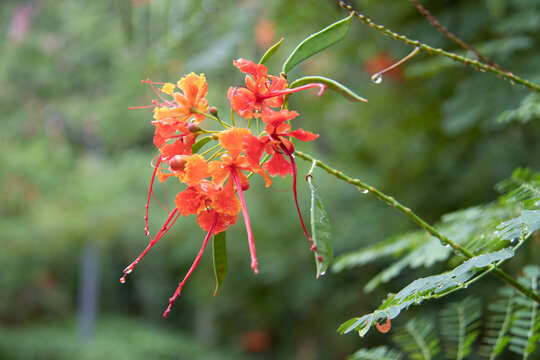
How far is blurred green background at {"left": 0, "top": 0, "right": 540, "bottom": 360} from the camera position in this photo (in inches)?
59.6

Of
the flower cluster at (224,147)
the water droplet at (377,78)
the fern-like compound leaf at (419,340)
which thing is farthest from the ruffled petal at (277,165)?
the fern-like compound leaf at (419,340)

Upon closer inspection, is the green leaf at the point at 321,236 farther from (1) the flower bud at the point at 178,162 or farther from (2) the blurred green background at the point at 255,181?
(2) the blurred green background at the point at 255,181

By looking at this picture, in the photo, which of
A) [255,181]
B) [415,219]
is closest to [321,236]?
[415,219]

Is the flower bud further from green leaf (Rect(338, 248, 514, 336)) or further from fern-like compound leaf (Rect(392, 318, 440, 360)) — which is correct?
fern-like compound leaf (Rect(392, 318, 440, 360))

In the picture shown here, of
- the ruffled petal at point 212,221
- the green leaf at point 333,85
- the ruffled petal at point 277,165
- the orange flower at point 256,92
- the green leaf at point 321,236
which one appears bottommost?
the green leaf at point 321,236

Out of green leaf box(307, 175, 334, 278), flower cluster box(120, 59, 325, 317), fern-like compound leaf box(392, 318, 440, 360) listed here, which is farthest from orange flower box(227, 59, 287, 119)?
fern-like compound leaf box(392, 318, 440, 360)

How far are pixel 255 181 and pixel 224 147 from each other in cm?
249

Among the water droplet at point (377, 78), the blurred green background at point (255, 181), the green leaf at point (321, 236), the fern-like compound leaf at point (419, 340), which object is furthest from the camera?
the blurred green background at point (255, 181)

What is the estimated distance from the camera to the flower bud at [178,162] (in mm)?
448

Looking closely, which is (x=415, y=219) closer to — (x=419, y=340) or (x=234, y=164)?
(x=234, y=164)

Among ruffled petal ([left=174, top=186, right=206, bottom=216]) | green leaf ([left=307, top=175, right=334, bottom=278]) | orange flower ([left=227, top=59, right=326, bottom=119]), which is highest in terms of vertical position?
orange flower ([left=227, top=59, right=326, bottom=119])

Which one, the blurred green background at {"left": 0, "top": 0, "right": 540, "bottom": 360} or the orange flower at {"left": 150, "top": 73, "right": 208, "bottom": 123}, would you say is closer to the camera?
the orange flower at {"left": 150, "top": 73, "right": 208, "bottom": 123}

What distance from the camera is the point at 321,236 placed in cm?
39

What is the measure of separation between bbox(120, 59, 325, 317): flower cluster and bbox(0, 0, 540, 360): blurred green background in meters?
0.51
